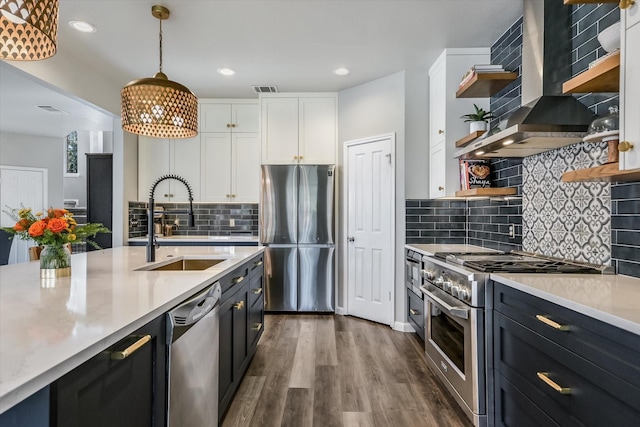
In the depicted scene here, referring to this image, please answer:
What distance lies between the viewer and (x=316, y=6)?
2.58 m

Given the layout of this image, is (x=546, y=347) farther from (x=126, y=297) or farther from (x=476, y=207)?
(x=476, y=207)

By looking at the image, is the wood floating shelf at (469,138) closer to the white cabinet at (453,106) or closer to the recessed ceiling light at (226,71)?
the white cabinet at (453,106)

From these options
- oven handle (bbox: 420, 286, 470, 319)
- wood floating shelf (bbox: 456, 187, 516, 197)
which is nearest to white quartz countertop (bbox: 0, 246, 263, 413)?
oven handle (bbox: 420, 286, 470, 319)

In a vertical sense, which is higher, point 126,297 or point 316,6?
point 316,6

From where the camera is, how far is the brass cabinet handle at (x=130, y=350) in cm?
95

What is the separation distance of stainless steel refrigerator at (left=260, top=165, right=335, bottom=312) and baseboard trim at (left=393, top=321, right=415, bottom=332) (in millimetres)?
813

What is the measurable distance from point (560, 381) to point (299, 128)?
3.66 metres

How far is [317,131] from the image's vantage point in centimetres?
437

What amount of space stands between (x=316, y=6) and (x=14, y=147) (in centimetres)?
634

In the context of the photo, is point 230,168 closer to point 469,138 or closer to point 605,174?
point 469,138

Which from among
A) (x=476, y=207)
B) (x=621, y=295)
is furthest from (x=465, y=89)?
(x=621, y=295)

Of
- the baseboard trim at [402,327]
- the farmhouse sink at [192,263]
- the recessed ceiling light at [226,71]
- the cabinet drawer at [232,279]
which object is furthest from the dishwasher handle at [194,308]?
the recessed ceiling light at [226,71]

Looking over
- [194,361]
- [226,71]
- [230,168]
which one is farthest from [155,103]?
[230,168]

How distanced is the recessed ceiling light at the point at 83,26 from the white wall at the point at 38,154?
4638 mm
